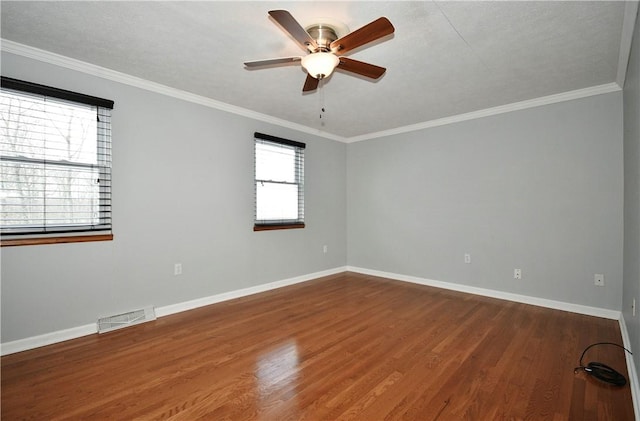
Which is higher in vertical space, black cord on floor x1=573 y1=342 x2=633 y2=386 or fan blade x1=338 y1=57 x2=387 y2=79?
fan blade x1=338 y1=57 x2=387 y2=79

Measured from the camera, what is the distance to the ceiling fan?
176 cm


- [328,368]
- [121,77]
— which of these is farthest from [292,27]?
[328,368]

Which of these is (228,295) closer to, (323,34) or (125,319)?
(125,319)

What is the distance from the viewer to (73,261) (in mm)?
2713

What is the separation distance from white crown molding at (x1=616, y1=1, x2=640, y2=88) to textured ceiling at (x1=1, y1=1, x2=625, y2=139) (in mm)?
40

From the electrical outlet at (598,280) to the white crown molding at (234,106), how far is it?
1943 mm

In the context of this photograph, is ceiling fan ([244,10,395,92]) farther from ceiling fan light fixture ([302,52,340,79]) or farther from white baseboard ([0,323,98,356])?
white baseboard ([0,323,98,356])

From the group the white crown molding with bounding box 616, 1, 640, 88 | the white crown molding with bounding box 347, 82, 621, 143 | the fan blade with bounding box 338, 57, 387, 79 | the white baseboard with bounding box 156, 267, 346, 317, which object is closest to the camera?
the white crown molding with bounding box 616, 1, 640, 88

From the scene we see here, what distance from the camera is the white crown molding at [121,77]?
8.05 feet

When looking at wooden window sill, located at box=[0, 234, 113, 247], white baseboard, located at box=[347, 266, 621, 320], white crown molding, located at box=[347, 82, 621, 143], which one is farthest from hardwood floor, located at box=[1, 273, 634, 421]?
white crown molding, located at box=[347, 82, 621, 143]

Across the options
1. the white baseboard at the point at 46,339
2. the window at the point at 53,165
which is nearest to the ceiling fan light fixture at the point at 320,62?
the window at the point at 53,165

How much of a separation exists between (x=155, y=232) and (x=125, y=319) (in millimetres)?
887

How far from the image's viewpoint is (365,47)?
2439mm

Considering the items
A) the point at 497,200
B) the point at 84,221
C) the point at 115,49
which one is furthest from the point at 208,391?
the point at 497,200
